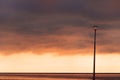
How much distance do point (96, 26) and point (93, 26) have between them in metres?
0.23

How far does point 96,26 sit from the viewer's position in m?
35.3

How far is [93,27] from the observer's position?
35.5 meters

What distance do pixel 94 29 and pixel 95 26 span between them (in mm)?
299

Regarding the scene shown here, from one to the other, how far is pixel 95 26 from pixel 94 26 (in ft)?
0.25

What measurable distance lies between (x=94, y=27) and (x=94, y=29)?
240 mm

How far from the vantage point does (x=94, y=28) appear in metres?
35.2

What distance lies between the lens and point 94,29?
3541 centimetres

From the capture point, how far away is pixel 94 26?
116 ft

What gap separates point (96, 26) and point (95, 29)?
25 cm

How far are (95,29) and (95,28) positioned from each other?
0.27 ft

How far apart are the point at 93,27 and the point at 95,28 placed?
0.30 meters

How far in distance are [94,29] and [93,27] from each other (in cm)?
18

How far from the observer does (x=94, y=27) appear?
3522cm

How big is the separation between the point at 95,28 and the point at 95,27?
8cm
